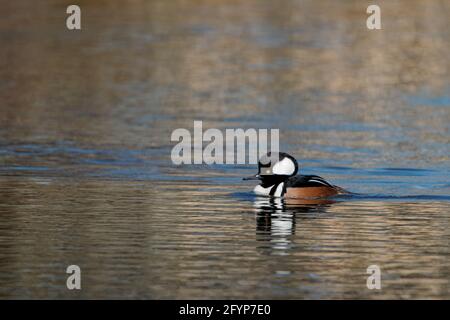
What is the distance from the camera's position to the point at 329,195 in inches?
652

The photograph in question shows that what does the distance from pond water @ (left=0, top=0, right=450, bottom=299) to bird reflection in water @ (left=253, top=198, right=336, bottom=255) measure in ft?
0.18

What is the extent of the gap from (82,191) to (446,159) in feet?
19.6

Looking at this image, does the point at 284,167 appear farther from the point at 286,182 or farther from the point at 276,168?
the point at 286,182

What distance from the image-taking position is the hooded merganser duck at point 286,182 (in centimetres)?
1648

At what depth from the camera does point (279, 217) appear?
49.6ft

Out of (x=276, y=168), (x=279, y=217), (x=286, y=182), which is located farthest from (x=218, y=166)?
(x=279, y=217)

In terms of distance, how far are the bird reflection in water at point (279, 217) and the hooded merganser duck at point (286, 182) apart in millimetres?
119

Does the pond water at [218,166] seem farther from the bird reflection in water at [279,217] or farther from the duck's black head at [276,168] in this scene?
the duck's black head at [276,168]

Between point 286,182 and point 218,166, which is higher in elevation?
point 218,166

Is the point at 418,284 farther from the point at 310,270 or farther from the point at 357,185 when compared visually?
the point at 357,185

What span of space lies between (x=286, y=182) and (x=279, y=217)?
179 cm

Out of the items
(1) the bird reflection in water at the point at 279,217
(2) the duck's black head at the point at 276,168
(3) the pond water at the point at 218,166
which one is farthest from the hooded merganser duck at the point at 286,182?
(3) the pond water at the point at 218,166

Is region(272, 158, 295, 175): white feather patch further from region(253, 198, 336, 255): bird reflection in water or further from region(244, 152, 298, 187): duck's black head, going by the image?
region(253, 198, 336, 255): bird reflection in water

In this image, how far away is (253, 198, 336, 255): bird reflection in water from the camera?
1337 cm
